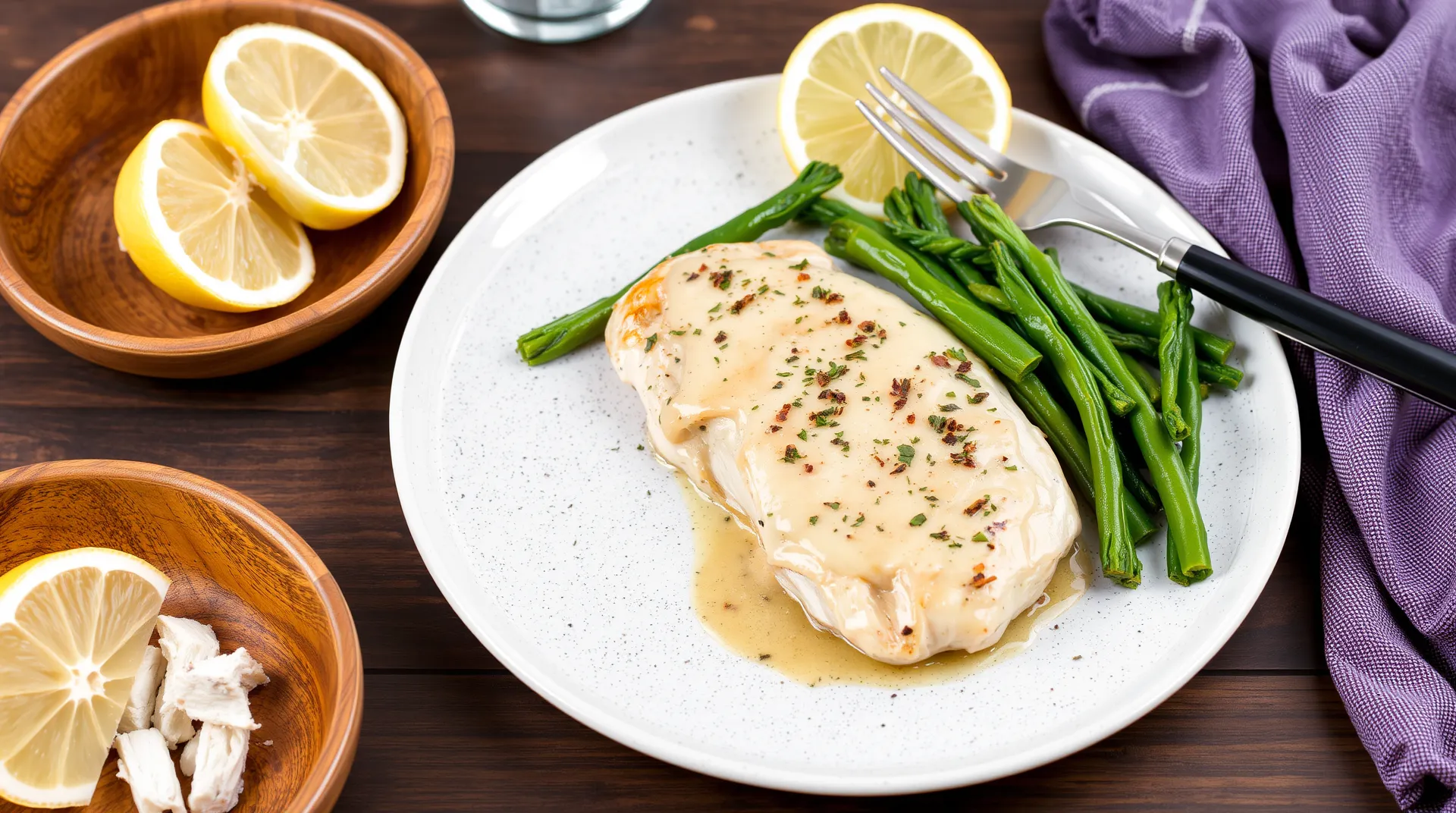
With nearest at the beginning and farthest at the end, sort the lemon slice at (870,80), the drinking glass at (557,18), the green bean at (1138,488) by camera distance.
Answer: the green bean at (1138,488) < the lemon slice at (870,80) < the drinking glass at (557,18)

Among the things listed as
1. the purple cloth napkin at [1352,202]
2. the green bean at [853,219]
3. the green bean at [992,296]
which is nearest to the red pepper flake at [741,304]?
the green bean at [853,219]

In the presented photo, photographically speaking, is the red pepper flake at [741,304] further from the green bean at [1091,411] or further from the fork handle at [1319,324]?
the fork handle at [1319,324]

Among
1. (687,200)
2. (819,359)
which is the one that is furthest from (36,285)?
(819,359)

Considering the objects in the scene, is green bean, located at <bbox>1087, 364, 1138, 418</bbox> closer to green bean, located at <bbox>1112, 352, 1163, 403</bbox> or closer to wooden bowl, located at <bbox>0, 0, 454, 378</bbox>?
green bean, located at <bbox>1112, 352, 1163, 403</bbox>

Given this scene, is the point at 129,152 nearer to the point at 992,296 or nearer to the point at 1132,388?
the point at 992,296

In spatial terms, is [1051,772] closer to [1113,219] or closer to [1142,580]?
[1142,580]

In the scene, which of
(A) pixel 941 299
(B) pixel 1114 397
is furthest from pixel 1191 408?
(A) pixel 941 299
